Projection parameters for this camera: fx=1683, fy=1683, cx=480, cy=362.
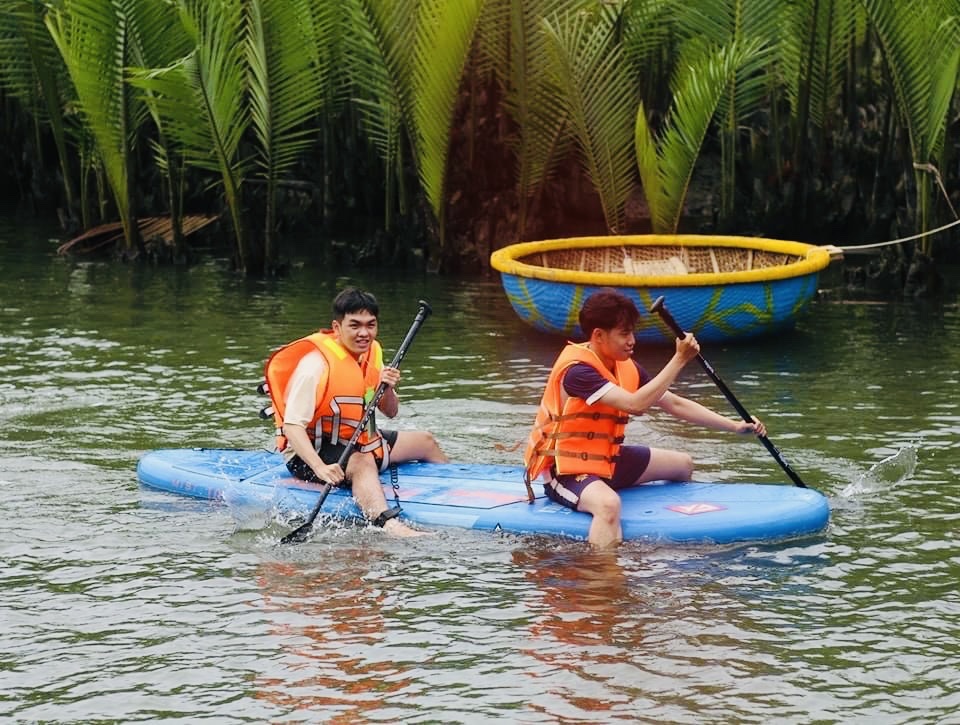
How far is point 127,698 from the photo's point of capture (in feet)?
19.9

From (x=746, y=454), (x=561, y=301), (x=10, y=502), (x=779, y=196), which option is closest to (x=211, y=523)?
(x=10, y=502)

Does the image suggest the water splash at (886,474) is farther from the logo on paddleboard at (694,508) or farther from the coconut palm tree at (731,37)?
the coconut palm tree at (731,37)

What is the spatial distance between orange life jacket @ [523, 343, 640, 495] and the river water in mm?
404

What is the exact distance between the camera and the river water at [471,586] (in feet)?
19.9

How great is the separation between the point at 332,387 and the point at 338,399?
0.22 ft

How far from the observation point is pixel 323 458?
819 cm

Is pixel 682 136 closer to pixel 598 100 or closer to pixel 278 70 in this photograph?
pixel 598 100

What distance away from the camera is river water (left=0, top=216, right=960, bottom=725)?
6066 millimetres

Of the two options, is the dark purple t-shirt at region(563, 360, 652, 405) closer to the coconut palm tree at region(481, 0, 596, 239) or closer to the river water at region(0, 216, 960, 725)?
the river water at region(0, 216, 960, 725)

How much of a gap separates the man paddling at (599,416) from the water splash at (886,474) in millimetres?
1104

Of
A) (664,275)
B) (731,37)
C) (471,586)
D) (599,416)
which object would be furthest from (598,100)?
(471,586)

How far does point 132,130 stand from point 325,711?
1016cm

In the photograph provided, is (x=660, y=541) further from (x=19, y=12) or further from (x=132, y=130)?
(x=19, y=12)

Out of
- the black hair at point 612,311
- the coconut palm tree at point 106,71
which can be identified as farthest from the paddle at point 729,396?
the coconut palm tree at point 106,71
